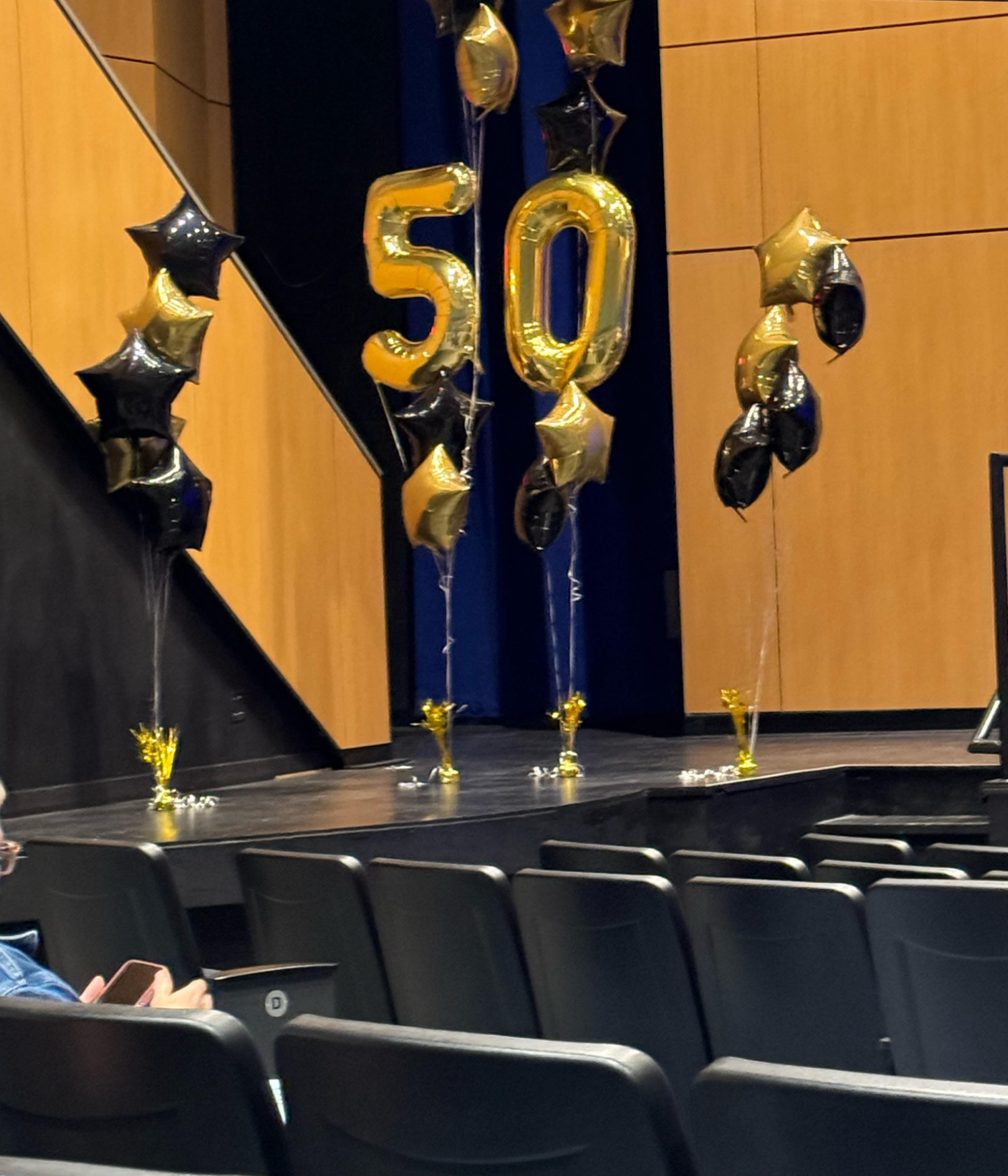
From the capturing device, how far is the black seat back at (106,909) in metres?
3.21

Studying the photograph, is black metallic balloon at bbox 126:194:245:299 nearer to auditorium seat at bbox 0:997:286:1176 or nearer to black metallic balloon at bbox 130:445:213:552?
black metallic balloon at bbox 130:445:213:552

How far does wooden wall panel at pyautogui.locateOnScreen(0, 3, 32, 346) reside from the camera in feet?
17.8

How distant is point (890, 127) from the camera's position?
25.9 feet

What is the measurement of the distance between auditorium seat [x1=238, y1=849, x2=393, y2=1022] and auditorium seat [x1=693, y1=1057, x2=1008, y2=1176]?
185 centimetres

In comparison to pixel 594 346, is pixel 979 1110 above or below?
below

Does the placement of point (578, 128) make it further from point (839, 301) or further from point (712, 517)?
point (712, 517)

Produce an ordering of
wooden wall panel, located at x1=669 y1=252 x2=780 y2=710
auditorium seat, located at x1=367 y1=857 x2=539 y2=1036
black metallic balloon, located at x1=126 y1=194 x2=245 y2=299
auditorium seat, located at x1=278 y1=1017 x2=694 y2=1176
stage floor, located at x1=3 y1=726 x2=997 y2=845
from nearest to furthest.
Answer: auditorium seat, located at x1=278 y1=1017 x2=694 y2=1176, auditorium seat, located at x1=367 y1=857 x2=539 y2=1036, stage floor, located at x1=3 y1=726 x2=997 y2=845, black metallic balloon, located at x1=126 y1=194 x2=245 y2=299, wooden wall panel, located at x1=669 y1=252 x2=780 y2=710

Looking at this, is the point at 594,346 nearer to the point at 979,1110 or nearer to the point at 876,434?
the point at 876,434

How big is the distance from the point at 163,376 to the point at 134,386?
0.09 m

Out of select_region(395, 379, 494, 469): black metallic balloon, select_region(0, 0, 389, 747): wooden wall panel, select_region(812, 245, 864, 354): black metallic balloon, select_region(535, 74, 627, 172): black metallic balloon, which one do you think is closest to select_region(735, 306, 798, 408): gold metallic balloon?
select_region(812, 245, 864, 354): black metallic balloon

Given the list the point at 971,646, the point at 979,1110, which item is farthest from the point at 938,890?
the point at 971,646

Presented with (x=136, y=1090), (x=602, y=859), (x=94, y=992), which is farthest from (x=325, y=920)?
(x=136, y=1090)

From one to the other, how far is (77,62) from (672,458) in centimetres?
360

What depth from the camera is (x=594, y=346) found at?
20.3 feet
